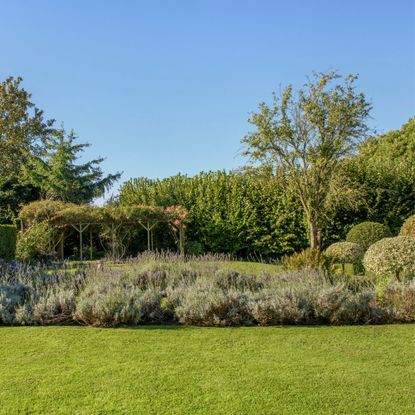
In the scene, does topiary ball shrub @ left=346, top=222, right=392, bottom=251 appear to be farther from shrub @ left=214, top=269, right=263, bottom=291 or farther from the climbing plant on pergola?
shrub @ left=214, top=269, right=263, bottom=291

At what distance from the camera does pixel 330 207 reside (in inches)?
602

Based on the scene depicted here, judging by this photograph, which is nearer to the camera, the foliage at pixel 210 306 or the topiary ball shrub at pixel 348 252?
the foliage at pixel 210 306

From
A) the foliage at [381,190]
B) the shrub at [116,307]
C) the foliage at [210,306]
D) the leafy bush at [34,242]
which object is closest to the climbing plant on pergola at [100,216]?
the leafy bush at [34,242]

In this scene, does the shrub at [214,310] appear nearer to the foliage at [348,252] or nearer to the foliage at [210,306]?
the foliage at [210,306]

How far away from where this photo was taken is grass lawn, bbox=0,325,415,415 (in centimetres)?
328

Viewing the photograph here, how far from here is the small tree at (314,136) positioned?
15352 mm

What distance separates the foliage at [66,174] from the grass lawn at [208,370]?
1584 cm

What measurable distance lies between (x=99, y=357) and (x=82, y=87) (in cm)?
813

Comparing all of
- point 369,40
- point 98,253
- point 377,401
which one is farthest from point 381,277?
point 98,253

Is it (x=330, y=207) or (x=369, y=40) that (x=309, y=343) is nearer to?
(x=369, y=40)

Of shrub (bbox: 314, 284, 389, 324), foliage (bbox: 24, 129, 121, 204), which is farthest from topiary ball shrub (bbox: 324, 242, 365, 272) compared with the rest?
foliage (bbox: 24, 129, 121, 204)

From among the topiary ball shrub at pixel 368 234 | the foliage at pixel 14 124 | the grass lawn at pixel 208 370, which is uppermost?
the foliage at pixel 14 124

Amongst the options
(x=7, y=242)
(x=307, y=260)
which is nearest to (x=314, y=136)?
(x=307, y=260)

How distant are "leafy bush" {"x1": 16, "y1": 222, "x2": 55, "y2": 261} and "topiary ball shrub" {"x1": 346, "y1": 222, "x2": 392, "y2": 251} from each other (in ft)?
30.1
